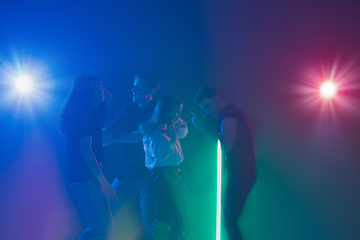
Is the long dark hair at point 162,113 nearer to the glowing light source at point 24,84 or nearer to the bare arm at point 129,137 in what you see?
the bare arm at point 129,137

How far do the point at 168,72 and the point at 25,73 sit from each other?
1.50 m

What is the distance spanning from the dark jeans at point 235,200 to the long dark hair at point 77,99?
130cm

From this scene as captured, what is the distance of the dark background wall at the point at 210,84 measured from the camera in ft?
6.73

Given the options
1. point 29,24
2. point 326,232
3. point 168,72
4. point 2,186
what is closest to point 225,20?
point 168,72

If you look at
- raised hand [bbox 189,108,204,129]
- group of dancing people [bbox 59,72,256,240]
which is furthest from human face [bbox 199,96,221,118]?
raised hand [bbox 189,108,204,129]

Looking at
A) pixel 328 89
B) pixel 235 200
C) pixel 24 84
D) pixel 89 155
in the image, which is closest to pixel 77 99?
pixel 89 155

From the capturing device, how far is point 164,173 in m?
1.60

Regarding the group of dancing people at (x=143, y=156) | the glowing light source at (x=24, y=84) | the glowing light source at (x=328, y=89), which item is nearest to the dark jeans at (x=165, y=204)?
the group of dancing people at (x=143, y=156)

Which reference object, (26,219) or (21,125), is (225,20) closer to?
(21,125)

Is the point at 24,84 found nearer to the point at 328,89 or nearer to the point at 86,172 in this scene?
the point at 86,172

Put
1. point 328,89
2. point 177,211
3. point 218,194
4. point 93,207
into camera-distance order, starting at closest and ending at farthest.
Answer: point 93,207 < point 177,211 < point 218,194 < point 328,89

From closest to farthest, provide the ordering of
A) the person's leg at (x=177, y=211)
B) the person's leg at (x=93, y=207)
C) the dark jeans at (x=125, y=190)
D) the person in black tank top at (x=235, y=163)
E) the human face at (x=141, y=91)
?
1. the person's leg at (x=93, y=207)
2. the person in black tank top at (x=235, y=163)
3. the person's leg at (x=177, y=211)
4. the dark jeans at (x=125, y=190)
5. the human face at (x=141, y=91)

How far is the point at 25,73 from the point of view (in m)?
2.10

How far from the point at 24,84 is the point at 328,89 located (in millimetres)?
3440
